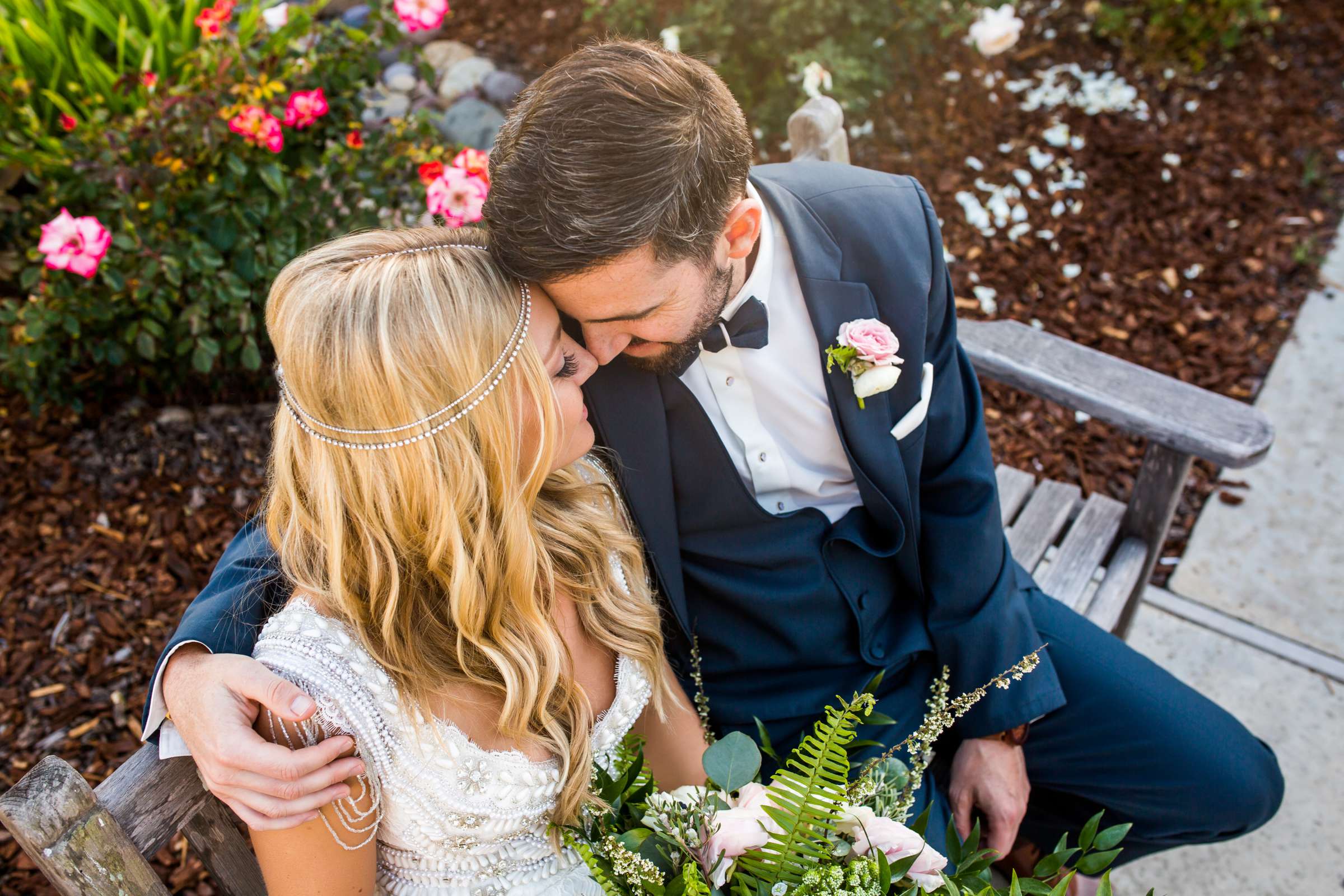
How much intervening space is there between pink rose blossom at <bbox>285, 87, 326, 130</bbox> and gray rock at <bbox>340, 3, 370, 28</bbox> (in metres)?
1.92

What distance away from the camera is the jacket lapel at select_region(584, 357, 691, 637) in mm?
1886

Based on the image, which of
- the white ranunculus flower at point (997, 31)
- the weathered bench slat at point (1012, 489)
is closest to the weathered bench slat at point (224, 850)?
the weathered bench slat at point (1012, 489)

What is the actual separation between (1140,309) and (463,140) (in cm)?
285

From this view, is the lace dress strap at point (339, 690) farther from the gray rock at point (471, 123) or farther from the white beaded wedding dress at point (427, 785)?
the gray rock at point (471, 123)

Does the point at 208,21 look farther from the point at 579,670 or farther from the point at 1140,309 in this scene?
the point at 1140,309

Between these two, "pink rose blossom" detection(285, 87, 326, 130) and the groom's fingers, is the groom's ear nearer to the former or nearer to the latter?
the groom's fingers

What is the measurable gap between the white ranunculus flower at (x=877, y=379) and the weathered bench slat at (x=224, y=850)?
51.4 inches

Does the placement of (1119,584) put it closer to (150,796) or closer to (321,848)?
(321,848)

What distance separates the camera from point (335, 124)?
9.91 ft

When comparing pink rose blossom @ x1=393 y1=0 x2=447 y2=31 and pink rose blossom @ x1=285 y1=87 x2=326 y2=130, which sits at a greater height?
pink rose blossom @ x1=393 y1=0 x2=447 y2=31

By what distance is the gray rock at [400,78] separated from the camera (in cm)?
462

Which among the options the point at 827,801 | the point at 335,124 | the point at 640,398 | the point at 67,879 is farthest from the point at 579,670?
the point at 335,124

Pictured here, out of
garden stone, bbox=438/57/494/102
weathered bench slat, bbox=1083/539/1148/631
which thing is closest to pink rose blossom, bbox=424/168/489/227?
weathered bench slat, bbox=1083/539/1148/631

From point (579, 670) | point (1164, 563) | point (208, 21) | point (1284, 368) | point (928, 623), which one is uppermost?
point (208, 21)
